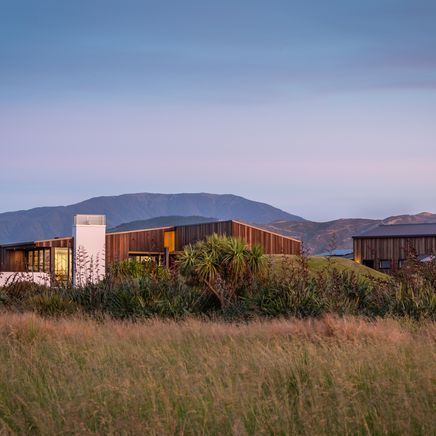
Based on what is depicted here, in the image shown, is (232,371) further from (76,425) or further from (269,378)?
(76,425)

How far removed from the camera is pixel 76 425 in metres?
6.36

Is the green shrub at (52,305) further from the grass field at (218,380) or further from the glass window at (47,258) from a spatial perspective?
the glass window at (47,258)

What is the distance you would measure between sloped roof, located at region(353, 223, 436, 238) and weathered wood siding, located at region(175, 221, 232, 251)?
47.0 ft

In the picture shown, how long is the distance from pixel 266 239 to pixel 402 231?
1324 centimetres

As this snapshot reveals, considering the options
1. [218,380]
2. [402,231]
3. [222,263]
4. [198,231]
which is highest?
[402,231]

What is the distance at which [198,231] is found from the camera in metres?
51.8

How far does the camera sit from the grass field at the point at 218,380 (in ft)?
21.7

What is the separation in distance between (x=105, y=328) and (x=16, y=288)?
870 cm

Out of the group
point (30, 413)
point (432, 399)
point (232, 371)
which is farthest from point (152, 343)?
point (432, 399)

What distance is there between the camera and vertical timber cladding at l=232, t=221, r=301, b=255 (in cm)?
4997

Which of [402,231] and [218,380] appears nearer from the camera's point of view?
[218,380]

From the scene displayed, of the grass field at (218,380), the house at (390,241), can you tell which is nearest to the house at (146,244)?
the house at (390,241)

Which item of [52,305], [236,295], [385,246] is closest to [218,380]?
[52,305]

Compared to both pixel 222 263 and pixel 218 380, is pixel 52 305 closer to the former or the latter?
pixel 222 263
